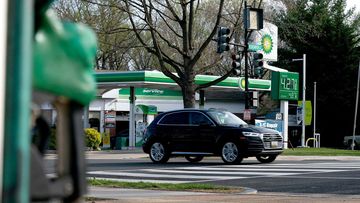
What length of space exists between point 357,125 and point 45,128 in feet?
186

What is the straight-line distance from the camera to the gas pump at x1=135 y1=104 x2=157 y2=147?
40.8 meters

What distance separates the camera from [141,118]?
42875 millimetres

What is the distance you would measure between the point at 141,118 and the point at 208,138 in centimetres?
2215

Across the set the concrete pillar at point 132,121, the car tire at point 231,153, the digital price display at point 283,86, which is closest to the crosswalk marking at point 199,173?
the car tire at point 231,153

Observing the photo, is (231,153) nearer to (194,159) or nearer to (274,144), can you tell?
(274,144)

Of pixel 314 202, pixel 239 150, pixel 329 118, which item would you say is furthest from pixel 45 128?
pixel 329 118

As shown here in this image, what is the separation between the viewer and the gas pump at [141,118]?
134 feet

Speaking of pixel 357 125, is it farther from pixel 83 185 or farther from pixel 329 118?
pixel 83 185

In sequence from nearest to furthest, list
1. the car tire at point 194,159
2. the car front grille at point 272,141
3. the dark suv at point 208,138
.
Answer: the dark suv at point 208,138 < the car front grille at point 272,141 < the car tire at point 194,159

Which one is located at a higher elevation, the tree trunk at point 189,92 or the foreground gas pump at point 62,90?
the tree trunk at point 189,92

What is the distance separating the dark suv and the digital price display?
51.0 feet

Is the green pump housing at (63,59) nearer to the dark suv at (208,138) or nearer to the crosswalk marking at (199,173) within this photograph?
the crosswalk marking at (199,173)

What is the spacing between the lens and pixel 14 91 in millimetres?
1294

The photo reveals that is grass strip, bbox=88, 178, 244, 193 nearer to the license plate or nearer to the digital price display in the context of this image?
the license plate
